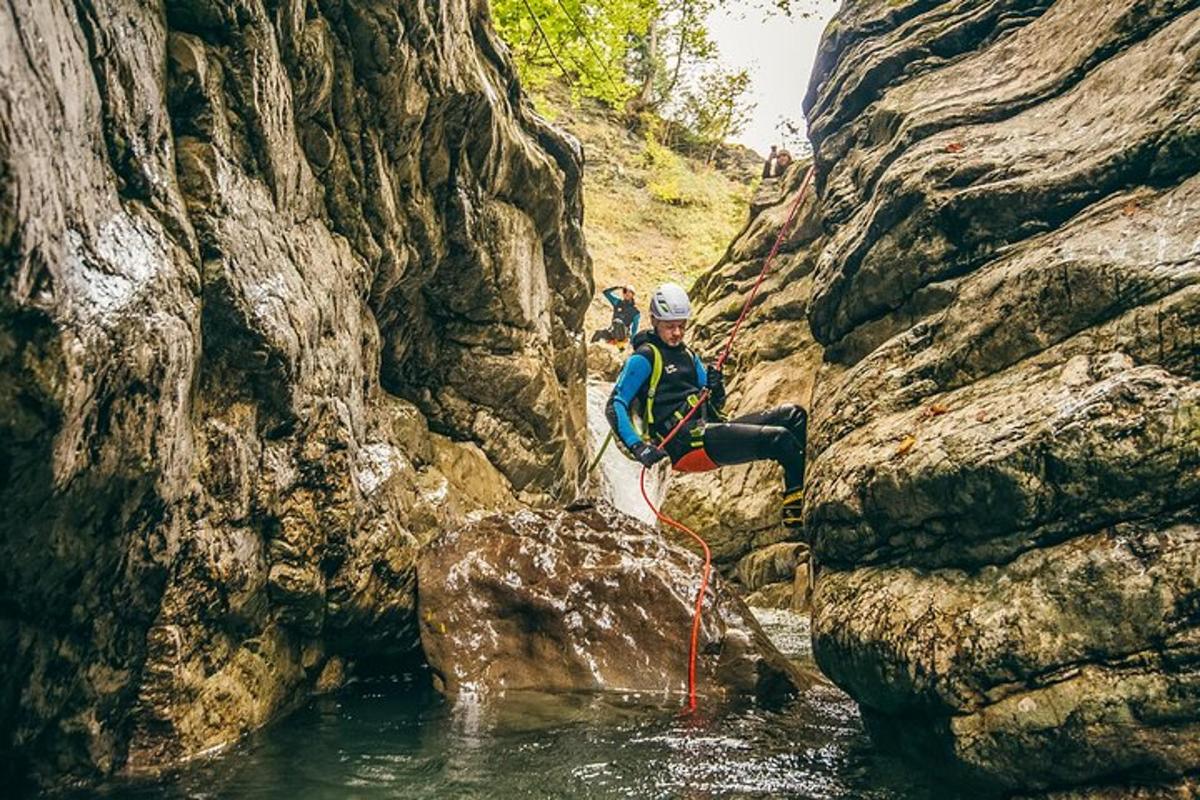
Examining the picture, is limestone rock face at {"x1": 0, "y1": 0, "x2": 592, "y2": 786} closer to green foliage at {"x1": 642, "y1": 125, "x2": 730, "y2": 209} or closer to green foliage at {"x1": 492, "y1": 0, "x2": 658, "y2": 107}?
green foliage at {"x1": 492, "y1": 0, "x2": 658, "y2": 107}

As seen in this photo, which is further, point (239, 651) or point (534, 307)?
point (534, 307)

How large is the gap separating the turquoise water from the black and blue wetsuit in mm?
2369

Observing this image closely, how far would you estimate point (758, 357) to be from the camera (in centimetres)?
1388

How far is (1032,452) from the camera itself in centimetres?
386

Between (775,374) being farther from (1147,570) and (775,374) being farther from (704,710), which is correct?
(1147,570)

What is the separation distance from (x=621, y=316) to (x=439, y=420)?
1210 cm

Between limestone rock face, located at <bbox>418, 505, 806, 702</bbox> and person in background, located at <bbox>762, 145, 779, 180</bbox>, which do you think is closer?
limestone rock face, located at <bbox>418, 505, 806, 702</bbox>

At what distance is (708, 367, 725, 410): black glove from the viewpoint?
26.4ft

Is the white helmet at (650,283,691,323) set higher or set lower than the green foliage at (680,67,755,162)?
lower

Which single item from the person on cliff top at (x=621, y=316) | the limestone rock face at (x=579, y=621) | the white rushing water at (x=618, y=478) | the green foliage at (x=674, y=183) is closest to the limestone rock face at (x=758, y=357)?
the person on cliff top at (x=621, y=316)

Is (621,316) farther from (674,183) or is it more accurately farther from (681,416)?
(674,183)

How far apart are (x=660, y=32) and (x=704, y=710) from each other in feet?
128

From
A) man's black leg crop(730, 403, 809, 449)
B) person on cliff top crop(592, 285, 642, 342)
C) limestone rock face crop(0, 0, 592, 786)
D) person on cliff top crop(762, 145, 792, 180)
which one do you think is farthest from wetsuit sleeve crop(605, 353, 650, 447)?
person on cliff top crop(762, 145, 792, 180)

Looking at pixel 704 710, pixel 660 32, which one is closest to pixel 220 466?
pixel 704 710
